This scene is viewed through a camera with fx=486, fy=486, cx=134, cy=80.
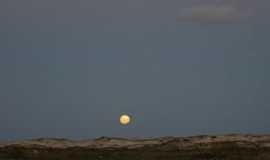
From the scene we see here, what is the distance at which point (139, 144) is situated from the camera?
212ft

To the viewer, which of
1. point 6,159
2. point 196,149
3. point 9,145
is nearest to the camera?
point 6,159

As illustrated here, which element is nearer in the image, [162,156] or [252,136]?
[162,156]

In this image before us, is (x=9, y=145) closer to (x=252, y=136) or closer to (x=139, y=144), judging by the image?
(x=139, y=144)

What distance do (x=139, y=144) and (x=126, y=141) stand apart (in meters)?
2.72

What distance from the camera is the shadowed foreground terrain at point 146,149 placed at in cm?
5394

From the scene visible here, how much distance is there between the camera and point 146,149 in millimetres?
60500

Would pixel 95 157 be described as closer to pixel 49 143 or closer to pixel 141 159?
pixel 141 159

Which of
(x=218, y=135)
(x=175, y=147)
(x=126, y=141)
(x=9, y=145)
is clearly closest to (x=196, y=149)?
(x=175, y=147)

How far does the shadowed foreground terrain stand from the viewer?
53938 millimetres

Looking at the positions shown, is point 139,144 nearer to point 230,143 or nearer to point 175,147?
point 175,147

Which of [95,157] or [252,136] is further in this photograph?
[252,136]

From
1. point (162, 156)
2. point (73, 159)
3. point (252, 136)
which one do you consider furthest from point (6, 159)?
point (252, 136)

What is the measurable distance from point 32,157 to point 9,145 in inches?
424

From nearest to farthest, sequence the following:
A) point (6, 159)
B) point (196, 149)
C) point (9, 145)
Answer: point (6, 159) < point (196, 149) < point (9, 145)
